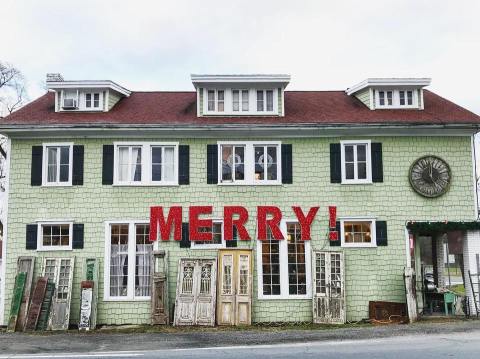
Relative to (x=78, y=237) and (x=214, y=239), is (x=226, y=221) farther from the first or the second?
(x=78, y=237)

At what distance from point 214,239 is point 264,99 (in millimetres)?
5012

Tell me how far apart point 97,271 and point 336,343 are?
7.90m

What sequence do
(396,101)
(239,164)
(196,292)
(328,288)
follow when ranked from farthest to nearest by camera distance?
(396,101)
(239,164)
(328,288)
(196,292)

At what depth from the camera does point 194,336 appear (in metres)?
14.7

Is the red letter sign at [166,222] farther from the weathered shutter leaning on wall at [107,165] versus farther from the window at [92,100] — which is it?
the window at [92,100]

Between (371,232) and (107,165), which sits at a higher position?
(107,165)

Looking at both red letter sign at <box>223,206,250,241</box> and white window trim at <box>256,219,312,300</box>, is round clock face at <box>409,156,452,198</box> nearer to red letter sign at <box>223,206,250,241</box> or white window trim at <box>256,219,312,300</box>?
white window trim at <box>256,219,312,300</box>

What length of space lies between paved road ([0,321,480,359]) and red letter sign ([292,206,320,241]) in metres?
3.32

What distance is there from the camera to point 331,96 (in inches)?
837

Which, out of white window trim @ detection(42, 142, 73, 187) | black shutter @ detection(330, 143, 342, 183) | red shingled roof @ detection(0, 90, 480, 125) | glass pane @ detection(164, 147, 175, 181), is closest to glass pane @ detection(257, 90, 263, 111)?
red shingled roof @ detection(0, 90, 480, 125)

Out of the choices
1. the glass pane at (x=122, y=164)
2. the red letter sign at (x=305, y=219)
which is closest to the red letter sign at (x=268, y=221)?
the red letter sign at (x=305, y=219)

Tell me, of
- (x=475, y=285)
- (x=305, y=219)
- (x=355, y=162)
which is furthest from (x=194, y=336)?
(x=475, y=285)

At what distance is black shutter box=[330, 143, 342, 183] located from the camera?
18.0 m

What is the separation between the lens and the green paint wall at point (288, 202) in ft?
57.4
